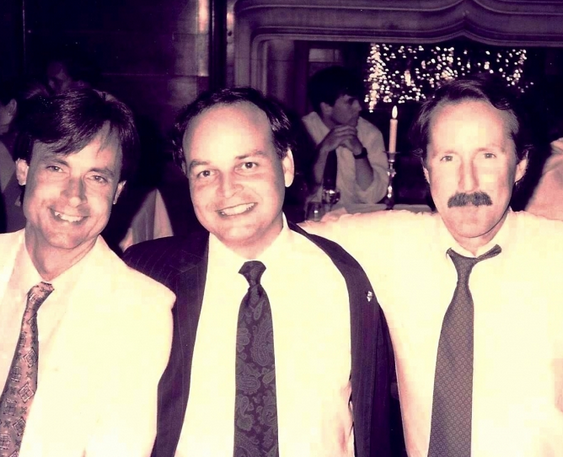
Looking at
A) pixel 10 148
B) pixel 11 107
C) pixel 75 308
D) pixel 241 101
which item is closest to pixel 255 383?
pixel 75 308

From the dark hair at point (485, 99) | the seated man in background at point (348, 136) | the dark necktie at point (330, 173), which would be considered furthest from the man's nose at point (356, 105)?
the dark hair at point (485, 99)

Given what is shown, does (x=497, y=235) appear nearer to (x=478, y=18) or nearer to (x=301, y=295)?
(x=301, y=295)

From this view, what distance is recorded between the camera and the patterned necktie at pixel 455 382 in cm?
175

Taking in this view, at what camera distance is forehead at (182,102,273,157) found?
1.74 metres

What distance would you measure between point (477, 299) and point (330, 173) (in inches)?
73.9

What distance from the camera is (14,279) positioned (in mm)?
1697

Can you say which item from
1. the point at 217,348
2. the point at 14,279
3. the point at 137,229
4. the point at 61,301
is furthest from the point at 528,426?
the point at 137,229

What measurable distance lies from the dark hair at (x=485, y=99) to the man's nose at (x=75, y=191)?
0.85 m

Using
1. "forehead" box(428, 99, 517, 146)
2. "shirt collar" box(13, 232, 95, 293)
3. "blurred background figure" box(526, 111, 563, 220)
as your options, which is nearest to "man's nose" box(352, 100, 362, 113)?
"blurred background figure" box(526, 111, 563, 220)

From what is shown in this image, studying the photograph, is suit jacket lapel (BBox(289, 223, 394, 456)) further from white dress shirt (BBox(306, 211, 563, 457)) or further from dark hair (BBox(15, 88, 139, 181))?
dark hair (BBox(15, 88, 139, 181))

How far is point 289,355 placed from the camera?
172 centimetres

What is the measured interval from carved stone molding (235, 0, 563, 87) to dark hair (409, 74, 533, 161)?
2747mm

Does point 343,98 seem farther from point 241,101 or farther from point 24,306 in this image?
point 24,306

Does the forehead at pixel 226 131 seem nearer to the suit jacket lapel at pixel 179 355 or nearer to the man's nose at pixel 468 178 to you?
the suit jacket lapel at pixel 179 355
